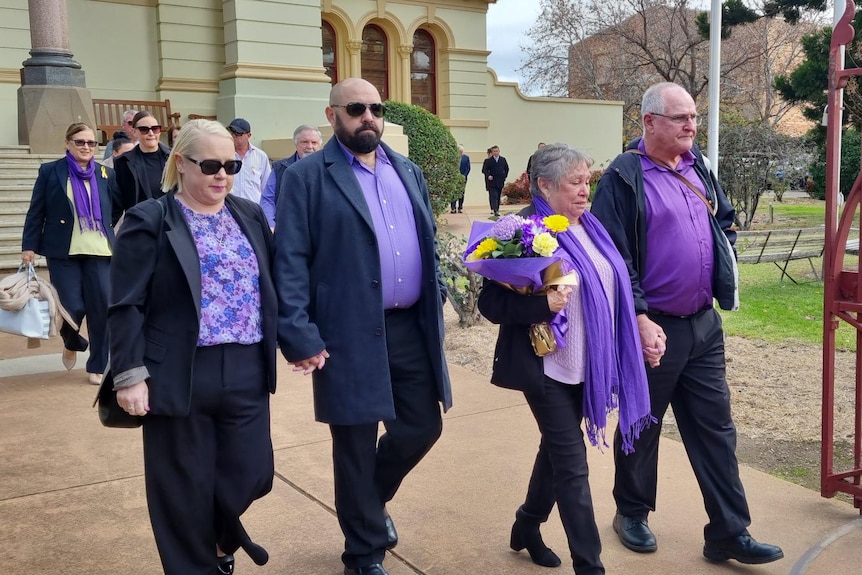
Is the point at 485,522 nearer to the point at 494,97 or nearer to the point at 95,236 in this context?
the point at 95,236

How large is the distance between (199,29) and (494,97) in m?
10.7

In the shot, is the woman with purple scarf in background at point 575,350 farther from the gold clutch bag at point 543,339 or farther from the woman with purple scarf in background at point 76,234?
the woman with purple scarf in background at point 76,234

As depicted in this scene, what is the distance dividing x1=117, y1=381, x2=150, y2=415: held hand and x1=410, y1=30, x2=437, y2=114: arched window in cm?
2372

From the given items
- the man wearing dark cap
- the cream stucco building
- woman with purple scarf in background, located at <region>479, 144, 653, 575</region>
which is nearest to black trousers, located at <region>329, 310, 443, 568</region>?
woman with purple scarf in background, located at <region>479, 144, 653, 575</region>

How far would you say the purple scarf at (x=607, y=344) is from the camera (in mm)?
3512

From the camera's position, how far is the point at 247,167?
8547 mm

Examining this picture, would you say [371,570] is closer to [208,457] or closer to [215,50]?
[208,457]

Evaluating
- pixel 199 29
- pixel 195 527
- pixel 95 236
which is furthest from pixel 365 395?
pixel 199 29

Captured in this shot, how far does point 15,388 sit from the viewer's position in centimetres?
696

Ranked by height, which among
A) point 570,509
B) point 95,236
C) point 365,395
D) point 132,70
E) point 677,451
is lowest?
point 677,451

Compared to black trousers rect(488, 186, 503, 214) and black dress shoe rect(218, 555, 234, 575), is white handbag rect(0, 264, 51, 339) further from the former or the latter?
black trousers rect(488, 186, 503, 214)

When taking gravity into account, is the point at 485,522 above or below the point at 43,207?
below

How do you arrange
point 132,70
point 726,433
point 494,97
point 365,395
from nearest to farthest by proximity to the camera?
1. point 365,395
2. point 726,433
3. point 132,70
4. point 494,97

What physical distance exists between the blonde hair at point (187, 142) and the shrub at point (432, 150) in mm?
13811
